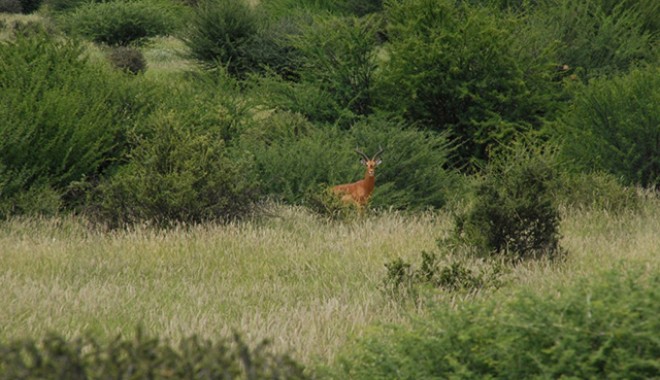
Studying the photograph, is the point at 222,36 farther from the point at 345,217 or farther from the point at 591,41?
the point at 345,217

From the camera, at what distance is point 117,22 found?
106 feet

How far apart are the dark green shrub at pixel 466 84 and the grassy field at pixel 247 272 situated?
15.0 ft

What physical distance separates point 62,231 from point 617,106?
22.9 feet

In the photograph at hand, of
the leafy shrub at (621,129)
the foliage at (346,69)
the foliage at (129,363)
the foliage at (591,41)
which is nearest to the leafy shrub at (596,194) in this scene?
the leafy shrub at (621,129)

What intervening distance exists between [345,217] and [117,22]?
24.5 meters

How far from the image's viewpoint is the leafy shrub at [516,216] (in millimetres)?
7883

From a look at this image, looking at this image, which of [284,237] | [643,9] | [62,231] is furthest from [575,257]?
[643,9]

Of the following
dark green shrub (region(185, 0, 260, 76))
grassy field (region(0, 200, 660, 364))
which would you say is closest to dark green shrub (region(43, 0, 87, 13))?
dark green shrub (region(185, 0, 260, 76))

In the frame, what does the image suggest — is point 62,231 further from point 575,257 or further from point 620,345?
point 620,345

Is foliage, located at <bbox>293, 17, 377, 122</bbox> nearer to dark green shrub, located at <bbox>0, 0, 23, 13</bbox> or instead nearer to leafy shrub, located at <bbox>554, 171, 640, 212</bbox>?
leafy shrub, located at <bbox>554, 171, 640, 212</bbox>

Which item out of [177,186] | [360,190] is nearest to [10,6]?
[177,186]

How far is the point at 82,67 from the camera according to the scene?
12.6 metres

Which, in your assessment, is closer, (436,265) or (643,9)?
(436,265)

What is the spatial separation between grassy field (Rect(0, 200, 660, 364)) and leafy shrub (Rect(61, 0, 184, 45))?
24055 mm
